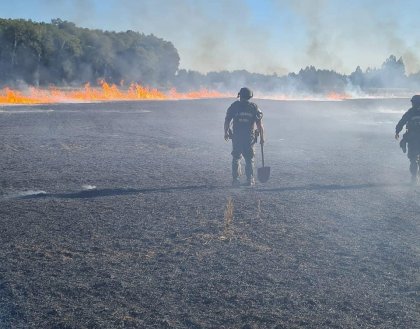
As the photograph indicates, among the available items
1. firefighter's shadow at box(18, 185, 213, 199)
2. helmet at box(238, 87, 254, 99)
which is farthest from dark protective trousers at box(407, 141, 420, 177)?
firefighter's shadow at box(18, 185, 213, 199)

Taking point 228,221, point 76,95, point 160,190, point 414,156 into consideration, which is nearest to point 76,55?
point 76,95

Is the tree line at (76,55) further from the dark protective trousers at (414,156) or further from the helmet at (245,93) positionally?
the dark protective trousers at (414,156)

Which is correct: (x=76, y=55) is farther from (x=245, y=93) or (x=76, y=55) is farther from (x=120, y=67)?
(x=245, y=93)

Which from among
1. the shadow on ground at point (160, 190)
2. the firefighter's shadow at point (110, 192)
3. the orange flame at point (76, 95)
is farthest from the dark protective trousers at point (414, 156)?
the orange flame at point (76, 95)

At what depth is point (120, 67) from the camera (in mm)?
58844

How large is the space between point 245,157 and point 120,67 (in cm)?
4987

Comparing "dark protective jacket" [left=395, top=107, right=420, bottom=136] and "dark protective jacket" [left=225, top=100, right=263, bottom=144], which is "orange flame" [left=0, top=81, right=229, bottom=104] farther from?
"dark protective jacket" [left=395, top=107, right=420, bottom=136]

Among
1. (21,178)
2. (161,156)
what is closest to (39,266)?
(21,178)

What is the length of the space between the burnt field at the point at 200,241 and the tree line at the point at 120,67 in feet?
110

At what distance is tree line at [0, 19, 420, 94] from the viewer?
47.2 meters

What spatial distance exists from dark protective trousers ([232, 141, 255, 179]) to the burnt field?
340 millimetres

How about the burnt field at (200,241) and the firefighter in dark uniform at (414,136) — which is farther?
the firefighter in dark uniform at (414,136)

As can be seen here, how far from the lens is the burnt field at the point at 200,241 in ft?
16.4

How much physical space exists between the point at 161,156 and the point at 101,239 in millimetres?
8359
